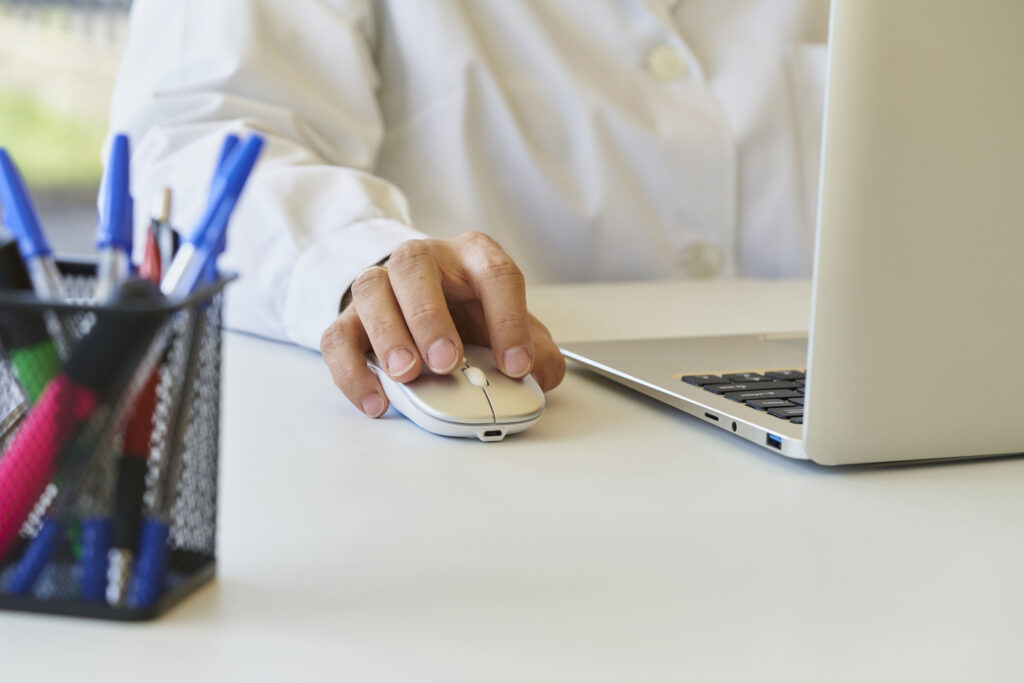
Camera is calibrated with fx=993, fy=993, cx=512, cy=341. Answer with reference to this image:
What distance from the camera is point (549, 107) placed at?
1.14m

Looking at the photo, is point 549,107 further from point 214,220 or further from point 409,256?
point 214,220

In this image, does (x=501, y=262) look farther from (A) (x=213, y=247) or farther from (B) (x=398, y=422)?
(A) (x=213, y=247)

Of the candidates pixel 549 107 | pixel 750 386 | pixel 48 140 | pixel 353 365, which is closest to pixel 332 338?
pixel 353 365

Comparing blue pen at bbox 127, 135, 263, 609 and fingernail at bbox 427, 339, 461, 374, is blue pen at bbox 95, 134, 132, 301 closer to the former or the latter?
blue pen at bbox 127, 135, 263, 609

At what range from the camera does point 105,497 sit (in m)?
0.28

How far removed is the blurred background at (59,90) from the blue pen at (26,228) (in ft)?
6.02

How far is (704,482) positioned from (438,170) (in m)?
0.76

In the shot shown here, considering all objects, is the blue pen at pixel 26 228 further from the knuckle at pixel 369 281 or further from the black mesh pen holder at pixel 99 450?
the knuckle at pixel 369 281

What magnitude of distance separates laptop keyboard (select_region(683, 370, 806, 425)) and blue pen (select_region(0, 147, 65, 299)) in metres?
0.34

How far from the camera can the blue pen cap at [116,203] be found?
300mm

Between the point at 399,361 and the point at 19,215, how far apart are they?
24cm

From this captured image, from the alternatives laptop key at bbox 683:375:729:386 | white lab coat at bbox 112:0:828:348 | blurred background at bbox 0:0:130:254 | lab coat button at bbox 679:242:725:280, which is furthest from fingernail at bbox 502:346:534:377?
blurred background at bbox 0:0:130:254

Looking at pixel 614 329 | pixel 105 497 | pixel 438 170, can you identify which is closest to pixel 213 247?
pixel 105 497

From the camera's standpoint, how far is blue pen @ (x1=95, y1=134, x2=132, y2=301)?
0.98ft
